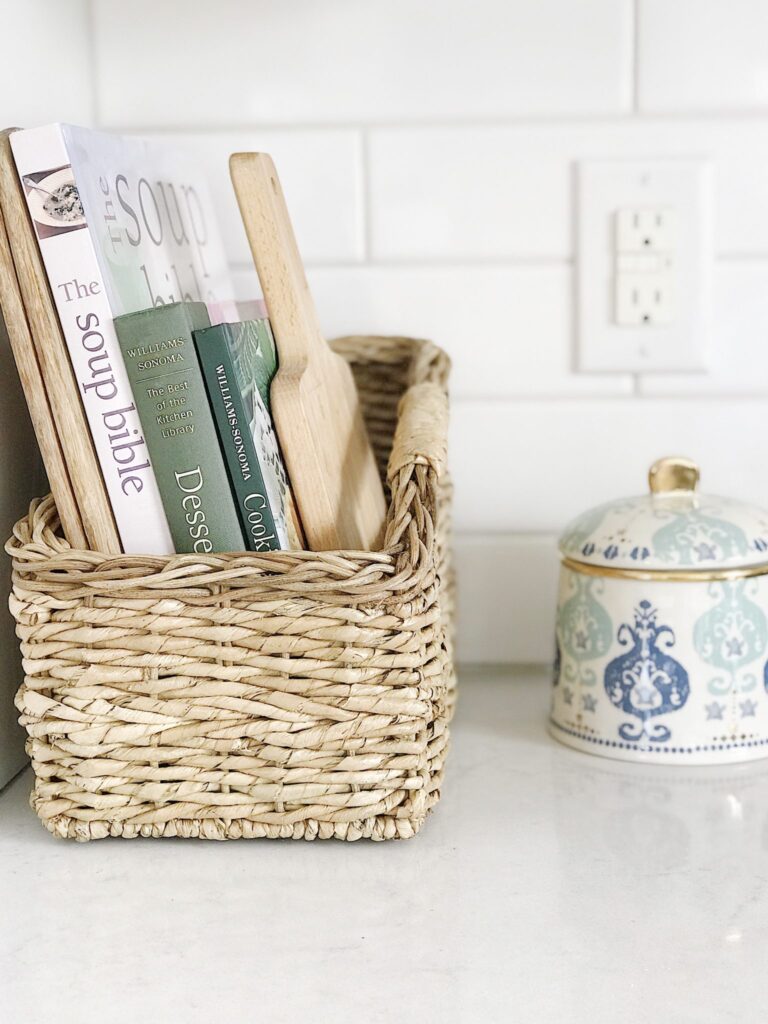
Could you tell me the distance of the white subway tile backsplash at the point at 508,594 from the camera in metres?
0.99

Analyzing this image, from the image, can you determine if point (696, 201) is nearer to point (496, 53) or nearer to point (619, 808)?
point (496, 53)

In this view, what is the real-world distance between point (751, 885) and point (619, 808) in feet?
0.37

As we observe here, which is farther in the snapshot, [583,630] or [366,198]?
[366,198]

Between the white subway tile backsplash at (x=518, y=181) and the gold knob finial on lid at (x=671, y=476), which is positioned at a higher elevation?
the white subway tile backsplash at (x=518, y=181)

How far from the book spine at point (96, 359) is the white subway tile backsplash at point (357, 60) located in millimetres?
377

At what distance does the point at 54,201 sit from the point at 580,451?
1.69 feet

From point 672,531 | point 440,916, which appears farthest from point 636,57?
point 440,916

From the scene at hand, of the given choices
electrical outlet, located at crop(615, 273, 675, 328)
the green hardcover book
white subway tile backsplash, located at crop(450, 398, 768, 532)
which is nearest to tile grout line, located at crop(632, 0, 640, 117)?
electrical outlet, located at crop(615, 273, 675, 328)

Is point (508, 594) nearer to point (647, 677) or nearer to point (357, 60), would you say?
point (647, 677)

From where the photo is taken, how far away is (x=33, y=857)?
65 centimetres

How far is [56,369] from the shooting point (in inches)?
24.8

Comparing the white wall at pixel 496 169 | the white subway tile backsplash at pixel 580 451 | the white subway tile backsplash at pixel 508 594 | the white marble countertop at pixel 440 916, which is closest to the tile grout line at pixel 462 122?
the white wall at pixel 496 169

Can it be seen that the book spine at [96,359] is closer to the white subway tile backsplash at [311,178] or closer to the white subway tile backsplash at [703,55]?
the white subway tile backsplash at [311,178]

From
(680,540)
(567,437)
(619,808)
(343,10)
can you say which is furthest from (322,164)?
(619,808)
